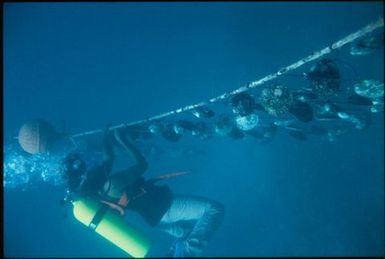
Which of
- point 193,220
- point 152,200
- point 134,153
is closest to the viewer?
point 152,200

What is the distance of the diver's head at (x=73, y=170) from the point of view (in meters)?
7.67

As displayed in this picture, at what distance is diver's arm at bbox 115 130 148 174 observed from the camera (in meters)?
7.93

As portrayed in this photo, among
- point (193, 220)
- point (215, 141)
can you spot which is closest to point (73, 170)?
point (193, 220)

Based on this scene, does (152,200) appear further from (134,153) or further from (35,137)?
(35,137)

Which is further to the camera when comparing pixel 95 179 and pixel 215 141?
pixel 215 141

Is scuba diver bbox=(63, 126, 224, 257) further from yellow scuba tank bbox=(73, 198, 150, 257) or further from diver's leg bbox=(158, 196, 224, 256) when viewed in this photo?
yellow scuba tank bbox=(73, 198, 150, 257)

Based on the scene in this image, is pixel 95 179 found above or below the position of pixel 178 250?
above

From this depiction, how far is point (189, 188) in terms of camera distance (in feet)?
84.9

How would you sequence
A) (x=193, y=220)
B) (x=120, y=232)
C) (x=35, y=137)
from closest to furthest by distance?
1. (x=120, y=232)
2. (x=193, y=220)
3. (x=35, y=137)

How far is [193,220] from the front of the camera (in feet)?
26.2

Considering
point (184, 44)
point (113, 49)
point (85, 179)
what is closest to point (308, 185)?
point (184, 44)

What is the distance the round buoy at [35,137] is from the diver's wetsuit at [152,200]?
2.76 m

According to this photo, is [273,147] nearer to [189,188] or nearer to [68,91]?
[189,188]

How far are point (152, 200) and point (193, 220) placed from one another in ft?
3.64
